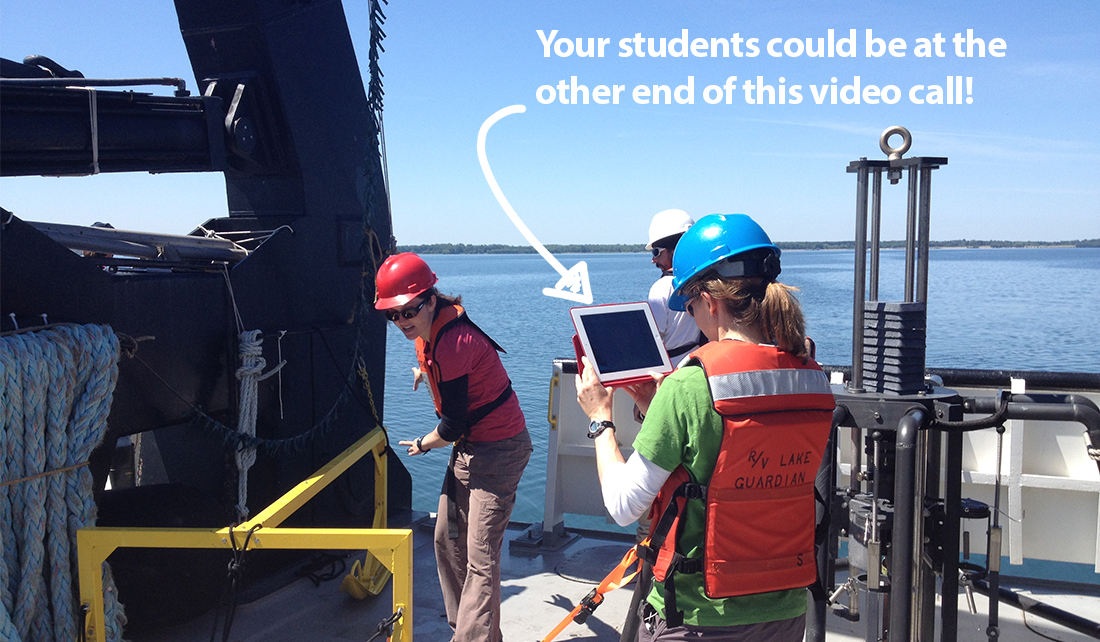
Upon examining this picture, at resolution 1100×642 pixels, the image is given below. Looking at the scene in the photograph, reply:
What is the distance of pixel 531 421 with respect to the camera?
655 inches

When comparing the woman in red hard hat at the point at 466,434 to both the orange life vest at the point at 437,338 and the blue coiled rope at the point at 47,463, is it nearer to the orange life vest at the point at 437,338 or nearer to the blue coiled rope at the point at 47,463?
the orange life vest at the point at 437,338

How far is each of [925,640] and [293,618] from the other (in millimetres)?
3069

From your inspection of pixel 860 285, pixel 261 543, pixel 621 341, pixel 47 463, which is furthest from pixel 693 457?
pixel 47 463

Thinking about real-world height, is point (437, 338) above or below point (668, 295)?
below

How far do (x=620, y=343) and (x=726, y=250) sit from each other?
48 centimetres

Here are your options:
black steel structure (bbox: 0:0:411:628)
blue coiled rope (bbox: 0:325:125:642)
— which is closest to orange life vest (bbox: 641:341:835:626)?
blue coiled rope (bbox: 0:325:125:642)

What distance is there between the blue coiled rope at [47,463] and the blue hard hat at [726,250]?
7.79 feet

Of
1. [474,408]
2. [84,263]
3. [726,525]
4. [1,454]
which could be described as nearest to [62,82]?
[84,263]

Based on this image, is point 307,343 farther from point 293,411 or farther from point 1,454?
point 1,454

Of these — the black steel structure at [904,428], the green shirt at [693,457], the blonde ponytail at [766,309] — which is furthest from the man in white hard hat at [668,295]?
the green shirt at [693,457]

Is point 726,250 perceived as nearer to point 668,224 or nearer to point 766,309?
point 766,309

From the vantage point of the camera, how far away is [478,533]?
3.74 metres

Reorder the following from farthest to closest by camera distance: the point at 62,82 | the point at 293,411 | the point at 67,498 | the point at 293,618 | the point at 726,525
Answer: the point at 293,411, the point at 293,618, the point at 62,82, the point at 67,498, the point at 726,525

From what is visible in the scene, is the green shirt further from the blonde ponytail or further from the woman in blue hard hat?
the blonde ponytail
